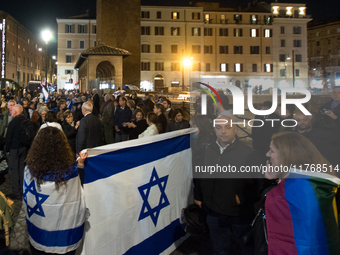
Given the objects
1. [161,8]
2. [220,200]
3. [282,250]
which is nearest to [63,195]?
[220,200]

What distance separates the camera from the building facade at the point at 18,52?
55.7 metres

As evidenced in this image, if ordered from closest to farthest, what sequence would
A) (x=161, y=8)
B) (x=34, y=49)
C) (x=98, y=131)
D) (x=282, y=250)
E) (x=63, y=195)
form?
(x=282, y=250) < (x=63, y=195) < (x=98, y=131) < (x=161, y=8) < (x=34, y=49)

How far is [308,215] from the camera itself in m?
1.91

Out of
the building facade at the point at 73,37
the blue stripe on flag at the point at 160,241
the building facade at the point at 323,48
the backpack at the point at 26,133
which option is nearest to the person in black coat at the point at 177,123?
the blue stripe on flag at the point at 160,241

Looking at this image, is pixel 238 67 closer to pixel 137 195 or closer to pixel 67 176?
pixel 137 195

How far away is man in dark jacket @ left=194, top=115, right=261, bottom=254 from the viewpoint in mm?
3072

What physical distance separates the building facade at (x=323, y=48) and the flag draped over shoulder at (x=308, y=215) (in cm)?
8680

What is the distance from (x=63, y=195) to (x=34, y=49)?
86.5m

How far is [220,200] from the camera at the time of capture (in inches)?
122

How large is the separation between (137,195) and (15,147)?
12.8 feet

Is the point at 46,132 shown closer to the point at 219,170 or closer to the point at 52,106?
the point at 219,170

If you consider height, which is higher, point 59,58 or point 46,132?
point 59,58

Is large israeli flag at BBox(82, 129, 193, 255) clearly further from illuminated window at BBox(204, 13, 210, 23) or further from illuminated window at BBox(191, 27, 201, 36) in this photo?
illuminated window at BBox(204, 13, 210, 23)

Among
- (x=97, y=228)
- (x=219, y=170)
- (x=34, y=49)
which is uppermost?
(x=34, y=49)
